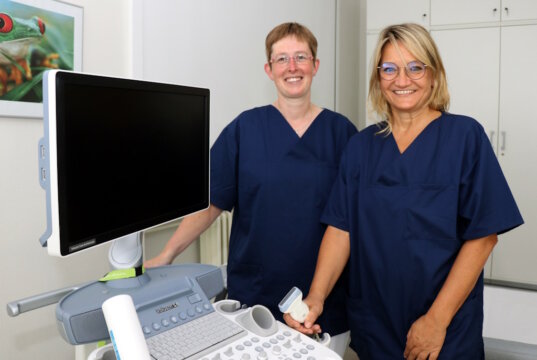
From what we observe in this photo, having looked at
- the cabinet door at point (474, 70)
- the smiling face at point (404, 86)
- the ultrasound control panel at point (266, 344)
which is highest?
the cabinet door at point (474, 70)

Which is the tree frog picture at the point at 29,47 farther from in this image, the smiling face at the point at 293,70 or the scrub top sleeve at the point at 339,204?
the scrub top sleeve at the point at 339,204

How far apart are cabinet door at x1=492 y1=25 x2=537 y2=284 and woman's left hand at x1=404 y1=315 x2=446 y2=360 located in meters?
2.49

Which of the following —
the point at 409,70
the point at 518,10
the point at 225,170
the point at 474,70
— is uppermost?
the point at 518,10

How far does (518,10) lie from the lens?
3.11 meters

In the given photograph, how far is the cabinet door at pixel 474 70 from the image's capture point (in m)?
3.20

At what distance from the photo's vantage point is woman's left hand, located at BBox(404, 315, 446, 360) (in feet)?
3.60

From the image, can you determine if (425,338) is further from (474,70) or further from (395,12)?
(395,12)

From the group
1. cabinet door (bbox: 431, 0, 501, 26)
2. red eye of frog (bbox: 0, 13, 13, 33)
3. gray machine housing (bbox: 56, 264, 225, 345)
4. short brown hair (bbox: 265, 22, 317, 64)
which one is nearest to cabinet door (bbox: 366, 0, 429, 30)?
cabinet door (bbox: 431, 0, 501, 26)

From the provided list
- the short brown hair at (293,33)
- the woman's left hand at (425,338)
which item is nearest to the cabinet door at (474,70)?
the short brown hair at (293,33)

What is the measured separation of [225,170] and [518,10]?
2706 mm

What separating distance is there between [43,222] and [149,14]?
2.81 feet

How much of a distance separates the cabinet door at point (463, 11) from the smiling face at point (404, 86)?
2401 mm

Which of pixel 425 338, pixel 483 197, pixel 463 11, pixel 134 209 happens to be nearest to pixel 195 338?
pixel 134 209

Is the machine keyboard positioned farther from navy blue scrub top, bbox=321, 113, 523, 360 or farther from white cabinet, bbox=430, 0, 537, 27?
white cabinet, bbox=430, 0, 537, 27
